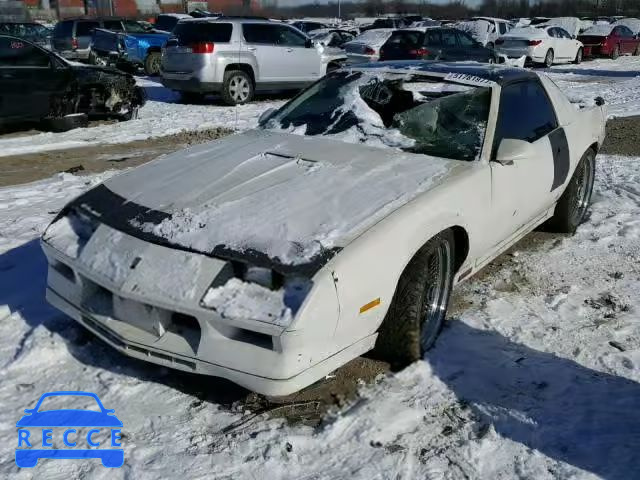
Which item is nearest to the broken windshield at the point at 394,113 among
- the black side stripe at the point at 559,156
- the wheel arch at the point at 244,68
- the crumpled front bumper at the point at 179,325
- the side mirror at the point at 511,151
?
the side mirror at the point at 511,151

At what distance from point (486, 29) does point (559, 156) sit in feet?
65.0

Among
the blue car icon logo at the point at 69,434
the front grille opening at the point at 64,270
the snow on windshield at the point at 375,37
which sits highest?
the snow on windshield at the point at 375,37

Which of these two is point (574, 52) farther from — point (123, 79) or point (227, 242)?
point (227, 242)

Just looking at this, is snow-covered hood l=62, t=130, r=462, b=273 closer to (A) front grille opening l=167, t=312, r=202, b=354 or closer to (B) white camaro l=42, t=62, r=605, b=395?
(B) white camaro l=42, t=62, r=605, b=395

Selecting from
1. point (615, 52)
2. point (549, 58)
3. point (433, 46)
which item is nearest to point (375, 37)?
point (433, 46)

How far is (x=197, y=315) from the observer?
2.62 metres

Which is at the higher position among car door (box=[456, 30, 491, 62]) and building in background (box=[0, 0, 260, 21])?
building in background (box=[0, 0, 260, 21])

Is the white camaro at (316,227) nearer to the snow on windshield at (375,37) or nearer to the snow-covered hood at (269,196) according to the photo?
the snow-covered hood at (269,196)

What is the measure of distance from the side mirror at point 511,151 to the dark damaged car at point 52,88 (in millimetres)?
8184

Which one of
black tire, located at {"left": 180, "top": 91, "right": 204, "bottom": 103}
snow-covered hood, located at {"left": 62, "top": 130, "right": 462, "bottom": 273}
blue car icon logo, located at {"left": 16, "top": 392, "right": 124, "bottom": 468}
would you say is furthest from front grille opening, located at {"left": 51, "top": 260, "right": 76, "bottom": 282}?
black tire, located at {"left": 180, "top": 91, "right": 204, "bottom": 103}

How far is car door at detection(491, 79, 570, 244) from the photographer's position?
12.7 feet

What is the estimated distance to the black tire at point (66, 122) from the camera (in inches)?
393

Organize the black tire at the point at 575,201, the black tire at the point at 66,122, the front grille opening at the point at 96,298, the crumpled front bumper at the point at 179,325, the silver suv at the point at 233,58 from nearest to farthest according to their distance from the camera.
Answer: the crumpled front bumper at the point at 179,325, the front grille opening at the point at 96,298, the black tire at the point at 575,201, the black tire at the point at 66,122, the silver suv at the point at 233,58

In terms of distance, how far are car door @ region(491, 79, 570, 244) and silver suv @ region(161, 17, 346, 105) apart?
28.7ft
